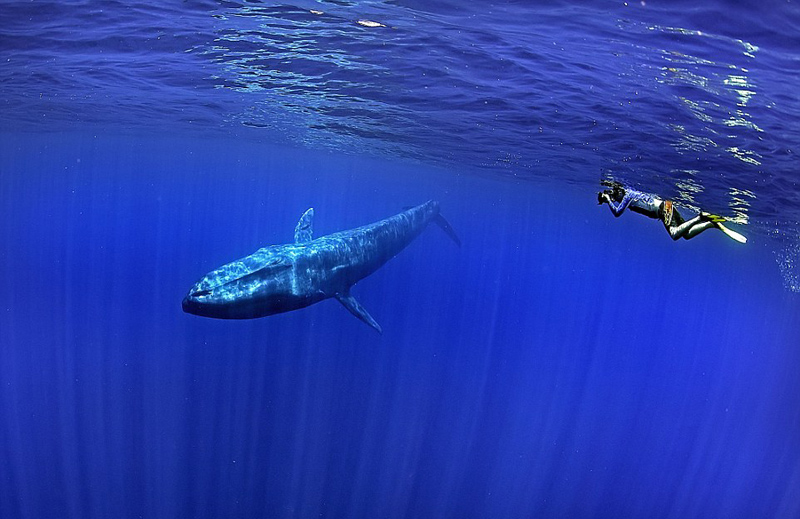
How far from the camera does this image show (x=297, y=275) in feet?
39.5

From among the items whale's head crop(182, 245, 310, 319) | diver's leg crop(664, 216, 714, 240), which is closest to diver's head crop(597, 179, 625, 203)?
diver's leg crop(664, 216, 714, 240)

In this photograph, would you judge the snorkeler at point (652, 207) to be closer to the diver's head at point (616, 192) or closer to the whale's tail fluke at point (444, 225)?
the diver's head at point (616, 192)

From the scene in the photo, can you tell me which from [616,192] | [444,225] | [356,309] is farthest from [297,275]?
[444,225]

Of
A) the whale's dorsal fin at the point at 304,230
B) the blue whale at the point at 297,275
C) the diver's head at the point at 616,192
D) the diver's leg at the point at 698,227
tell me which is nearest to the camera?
the diver's leg at the point at 698,227

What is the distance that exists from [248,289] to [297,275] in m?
1.82

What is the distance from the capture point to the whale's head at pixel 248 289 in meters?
9.82

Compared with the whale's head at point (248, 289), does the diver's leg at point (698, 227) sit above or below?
above

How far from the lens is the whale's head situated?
982 cm

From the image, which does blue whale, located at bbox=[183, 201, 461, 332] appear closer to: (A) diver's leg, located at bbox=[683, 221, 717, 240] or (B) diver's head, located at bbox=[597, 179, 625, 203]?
(B) diver's head, located at bbox=[597, 179, 625, 203]

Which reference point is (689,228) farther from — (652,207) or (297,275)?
(297,275)

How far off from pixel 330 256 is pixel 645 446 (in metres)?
34.1

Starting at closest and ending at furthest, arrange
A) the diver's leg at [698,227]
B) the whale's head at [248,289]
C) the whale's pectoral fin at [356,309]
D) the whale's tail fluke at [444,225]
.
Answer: the diver's leg at [698,227], the whale's head at [248,289], the whale's pectoral fin at [356,309], the whale's tail fluke at [444,225]

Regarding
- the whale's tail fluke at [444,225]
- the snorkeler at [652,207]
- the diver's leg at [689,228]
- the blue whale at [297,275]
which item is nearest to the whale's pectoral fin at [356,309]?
the blue whale at [297,275]

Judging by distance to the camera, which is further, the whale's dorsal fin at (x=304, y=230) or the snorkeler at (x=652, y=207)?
the whale's dorsal fin at (x=304, y=230)
